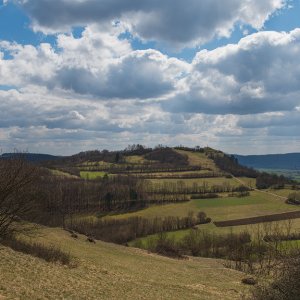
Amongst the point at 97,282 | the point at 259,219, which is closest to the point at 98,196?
the point at 259,219

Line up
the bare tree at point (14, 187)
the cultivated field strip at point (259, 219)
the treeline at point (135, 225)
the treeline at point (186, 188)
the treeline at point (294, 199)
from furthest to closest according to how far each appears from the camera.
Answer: the treeline at point (186, 188), the treeline at point (294, 199), the cultivated field strip at point (259, 219), the treeline at point (135, 225), the bare tree at point (14, 187)

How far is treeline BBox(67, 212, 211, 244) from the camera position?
109 m

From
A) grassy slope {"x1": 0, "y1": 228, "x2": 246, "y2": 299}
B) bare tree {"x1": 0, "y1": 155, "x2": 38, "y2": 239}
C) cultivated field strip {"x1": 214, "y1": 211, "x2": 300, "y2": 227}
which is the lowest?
cultivated field strip {"x1": 214, "y1": 211, "x2": 300, "y2": 227}

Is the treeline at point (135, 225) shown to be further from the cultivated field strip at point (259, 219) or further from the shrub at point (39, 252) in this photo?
the shrub at point (39, 252)

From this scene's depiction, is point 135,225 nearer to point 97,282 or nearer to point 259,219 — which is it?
point 259,219

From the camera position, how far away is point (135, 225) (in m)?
117

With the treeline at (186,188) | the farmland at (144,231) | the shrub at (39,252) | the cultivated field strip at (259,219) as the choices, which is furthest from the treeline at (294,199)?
the shrub at (39,252)

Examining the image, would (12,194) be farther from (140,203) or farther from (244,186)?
(244,186)

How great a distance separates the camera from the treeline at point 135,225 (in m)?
109

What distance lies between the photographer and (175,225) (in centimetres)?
12156

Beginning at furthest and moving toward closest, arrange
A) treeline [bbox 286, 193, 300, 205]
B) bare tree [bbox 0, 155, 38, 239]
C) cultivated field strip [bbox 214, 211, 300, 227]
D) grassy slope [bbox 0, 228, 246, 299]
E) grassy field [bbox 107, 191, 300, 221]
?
treeline [bbox 286, 193, 300, 205], grassy field [bbox 107, 191, 300, 221], cultivated field strip [bbox 214, 211, 300, 227], bare tree [bbox 0, 155, 38, 239], grassy slope [bbox 0, 228, 246, 299]

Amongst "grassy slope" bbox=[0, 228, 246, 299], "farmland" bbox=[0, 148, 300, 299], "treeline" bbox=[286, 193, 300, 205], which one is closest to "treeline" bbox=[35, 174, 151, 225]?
"farmland" bbox=[0, 148, 300, 299]

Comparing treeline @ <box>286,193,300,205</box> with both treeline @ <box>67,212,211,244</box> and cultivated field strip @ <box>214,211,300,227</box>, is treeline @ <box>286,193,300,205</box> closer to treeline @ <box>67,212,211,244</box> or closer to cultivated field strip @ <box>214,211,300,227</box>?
cultivated field strip @ <box>214,211,300,227</box>

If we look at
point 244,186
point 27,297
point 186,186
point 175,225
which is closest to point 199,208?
point 175,225
